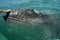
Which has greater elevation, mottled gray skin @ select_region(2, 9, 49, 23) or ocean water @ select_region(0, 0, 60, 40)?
mottled gray skin @ select_region(2, 9, 49, 23)

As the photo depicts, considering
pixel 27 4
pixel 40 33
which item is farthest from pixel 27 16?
pixel 27 4

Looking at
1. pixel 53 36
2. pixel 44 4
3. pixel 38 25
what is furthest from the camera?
Answer: pixel 44 4

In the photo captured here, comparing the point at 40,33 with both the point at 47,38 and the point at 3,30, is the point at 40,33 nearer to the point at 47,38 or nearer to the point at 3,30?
the point at 47,38

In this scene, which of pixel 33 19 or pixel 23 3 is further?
pixel 23 3

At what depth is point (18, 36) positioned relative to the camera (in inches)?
280

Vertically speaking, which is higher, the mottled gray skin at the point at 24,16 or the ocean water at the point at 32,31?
the mottled gray skin at the point at 24,16

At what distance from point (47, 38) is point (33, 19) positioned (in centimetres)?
99

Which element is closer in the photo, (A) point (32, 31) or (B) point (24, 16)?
(A) point (32, 31)

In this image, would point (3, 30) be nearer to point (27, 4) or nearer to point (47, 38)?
point (47, 38)

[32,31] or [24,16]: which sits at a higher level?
[24,16]

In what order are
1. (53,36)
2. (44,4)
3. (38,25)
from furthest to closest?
(44,4) < (38,25) < (53,36)

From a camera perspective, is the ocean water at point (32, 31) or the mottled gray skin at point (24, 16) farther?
the mottled gray skin at point (24, 16)

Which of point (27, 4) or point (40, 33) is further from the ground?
point (40, 33)

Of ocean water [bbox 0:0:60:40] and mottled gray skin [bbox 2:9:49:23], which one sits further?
mottled gray skin [bbox 2:9:49:23]
